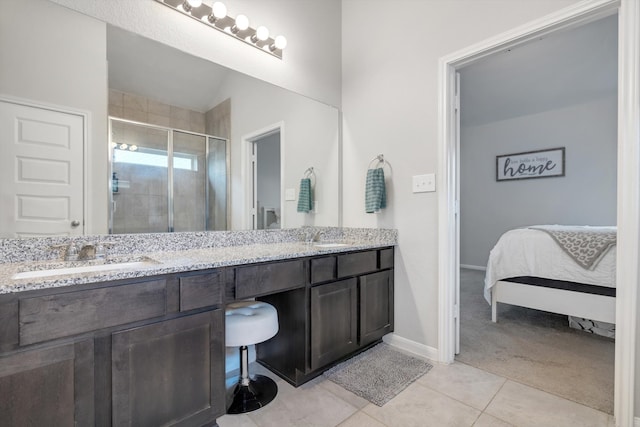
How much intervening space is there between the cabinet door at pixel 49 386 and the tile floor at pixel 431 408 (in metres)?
0.68

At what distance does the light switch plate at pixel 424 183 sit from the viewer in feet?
6.62

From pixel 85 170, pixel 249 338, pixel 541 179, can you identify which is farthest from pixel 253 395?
pixel 541 179

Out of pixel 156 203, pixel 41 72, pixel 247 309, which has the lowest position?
pixel 247 309

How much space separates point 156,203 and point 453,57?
6.74 feet

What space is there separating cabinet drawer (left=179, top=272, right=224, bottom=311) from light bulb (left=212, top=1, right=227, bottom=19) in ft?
4.96

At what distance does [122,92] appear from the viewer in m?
1.53

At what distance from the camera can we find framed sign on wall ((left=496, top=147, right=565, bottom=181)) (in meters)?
4.37

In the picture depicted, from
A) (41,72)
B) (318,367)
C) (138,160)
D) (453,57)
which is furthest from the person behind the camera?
(453,57)

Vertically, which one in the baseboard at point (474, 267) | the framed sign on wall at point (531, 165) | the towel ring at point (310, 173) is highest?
Answer: the framed sign on wall at point (531, 165)

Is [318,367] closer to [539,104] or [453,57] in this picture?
[453,57]

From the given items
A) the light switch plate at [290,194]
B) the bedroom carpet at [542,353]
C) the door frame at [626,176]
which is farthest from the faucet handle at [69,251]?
the door frame at [626,176]

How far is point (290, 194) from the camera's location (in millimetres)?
2316

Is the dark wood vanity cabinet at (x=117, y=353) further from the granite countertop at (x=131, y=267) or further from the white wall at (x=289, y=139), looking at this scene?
the white wall at (x=289, y=139)

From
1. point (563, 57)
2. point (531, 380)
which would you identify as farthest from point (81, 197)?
point (563, 57)
